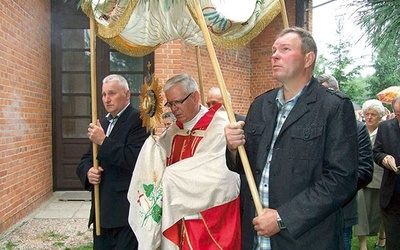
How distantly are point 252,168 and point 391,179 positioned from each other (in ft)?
8.30

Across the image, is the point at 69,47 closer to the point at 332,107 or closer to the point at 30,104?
the point at 30,104

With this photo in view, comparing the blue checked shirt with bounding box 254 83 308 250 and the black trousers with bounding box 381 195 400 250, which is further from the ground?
the blue checked shirt with bounding box 254 83 308 250

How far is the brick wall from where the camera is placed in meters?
5.92

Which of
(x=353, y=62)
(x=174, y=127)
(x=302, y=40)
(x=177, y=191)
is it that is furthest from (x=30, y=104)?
(x=353, y=62)

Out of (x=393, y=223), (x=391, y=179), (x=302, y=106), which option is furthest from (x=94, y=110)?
(x=393, y=223)

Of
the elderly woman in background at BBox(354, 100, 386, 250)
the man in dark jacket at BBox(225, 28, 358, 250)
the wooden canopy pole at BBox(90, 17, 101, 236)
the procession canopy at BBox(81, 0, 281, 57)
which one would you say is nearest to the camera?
the man in dark jacket at BBox(225, 28, 358, 250)

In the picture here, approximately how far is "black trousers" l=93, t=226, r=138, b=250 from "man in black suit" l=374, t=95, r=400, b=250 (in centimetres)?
253

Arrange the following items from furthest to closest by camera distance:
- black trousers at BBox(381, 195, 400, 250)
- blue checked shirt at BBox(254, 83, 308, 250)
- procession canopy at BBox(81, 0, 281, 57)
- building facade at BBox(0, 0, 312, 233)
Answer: building facade at BBox(0, 0, 312, 233) < black trousers at BBox(381, 195, 400, 250) < procession canopy at BBox(81, 0, 281, 57) < blue checked shirt at BBox(254, 83, 308, 250)

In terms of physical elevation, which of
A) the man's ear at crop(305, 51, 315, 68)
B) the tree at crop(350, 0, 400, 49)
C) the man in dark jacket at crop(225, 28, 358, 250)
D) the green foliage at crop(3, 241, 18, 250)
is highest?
the tree at crop(350, 0, 400, 49)

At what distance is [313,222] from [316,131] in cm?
44

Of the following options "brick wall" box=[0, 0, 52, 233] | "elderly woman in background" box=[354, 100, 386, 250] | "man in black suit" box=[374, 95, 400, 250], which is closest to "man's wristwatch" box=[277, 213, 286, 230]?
"man in black suit" box=[374, 95, 400, 250]

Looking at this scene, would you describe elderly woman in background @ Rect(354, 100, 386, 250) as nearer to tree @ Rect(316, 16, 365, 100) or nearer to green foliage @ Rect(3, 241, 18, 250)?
green foliage @ Rect(3, 241, 18, 250)

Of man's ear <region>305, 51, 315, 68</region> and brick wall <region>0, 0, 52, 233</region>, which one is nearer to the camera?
man's ear <region>305, 51, 315, 68</region>

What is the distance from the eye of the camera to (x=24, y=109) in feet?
22.0
